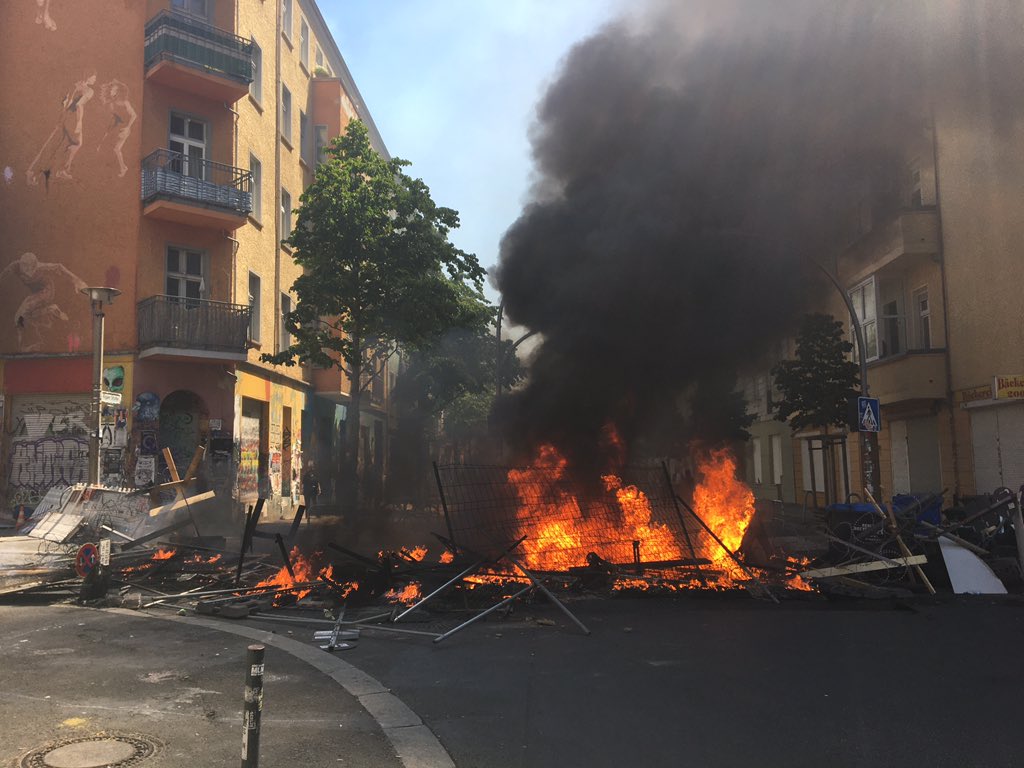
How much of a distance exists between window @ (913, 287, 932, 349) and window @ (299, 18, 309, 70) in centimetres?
2038

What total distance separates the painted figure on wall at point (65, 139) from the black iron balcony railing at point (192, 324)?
12.4 ft

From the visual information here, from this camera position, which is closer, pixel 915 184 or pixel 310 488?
pixel 915 184

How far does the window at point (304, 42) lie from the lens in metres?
26.0

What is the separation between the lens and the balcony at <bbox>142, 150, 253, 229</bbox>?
17.0m

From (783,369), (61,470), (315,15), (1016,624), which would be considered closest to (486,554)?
(1016,624)

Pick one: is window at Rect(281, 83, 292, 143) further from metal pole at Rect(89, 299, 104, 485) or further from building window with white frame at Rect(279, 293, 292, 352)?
metal pole at Rect(89, 299, 104, 485)

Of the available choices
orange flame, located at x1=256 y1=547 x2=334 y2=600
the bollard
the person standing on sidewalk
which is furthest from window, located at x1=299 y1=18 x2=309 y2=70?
the bollard

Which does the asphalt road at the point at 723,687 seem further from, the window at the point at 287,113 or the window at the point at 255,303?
Result: the window at the point at 287,113

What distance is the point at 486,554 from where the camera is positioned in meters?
8.84

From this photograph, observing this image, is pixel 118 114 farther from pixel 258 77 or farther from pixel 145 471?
pixel 145 471

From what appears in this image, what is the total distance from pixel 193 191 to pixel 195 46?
10.9 ft

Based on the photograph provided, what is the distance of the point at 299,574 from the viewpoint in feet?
30.3

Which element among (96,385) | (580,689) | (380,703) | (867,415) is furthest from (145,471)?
(867,415)

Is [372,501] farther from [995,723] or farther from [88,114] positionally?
[995,723]
